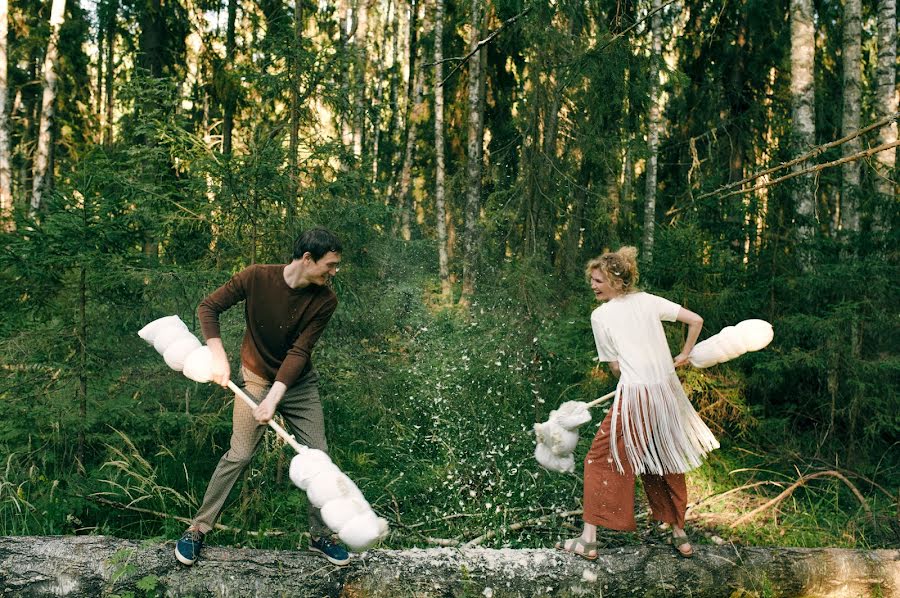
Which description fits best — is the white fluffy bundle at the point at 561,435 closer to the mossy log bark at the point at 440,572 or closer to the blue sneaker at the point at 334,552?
the mossy log bark at the point at 440,572

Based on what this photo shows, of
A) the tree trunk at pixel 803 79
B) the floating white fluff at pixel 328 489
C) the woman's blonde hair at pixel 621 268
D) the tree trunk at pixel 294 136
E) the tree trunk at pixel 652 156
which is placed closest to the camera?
the floating white fluff at pixel 328 489

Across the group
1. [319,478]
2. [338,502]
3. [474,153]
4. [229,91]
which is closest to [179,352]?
[319,478]

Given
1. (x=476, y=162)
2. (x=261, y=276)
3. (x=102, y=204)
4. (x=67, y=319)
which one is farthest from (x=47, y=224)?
(x=476, y=162)

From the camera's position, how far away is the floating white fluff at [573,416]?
4.48 m

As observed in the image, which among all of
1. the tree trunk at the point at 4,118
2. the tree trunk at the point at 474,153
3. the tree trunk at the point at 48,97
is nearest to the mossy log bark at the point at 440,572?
the tree trunk at the point at 474,153

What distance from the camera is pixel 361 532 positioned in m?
3.29

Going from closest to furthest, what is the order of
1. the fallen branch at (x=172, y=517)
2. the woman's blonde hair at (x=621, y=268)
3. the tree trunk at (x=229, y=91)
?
the woman's blonde hair at (x=621, y=268)
the fallen branch at (x=172, y=517)
the tree trunk at (x=229, y=91)

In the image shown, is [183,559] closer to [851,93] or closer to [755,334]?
[755,334]

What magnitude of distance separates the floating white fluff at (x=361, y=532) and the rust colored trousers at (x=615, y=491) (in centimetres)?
157

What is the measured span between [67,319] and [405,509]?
3212 millimetres

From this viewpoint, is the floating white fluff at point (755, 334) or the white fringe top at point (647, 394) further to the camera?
the floating white fluff at point (755, 334)

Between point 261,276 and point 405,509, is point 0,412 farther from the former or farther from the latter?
point 405,509

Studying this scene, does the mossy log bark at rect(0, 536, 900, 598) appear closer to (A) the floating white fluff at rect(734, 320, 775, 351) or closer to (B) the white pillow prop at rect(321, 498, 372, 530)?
(B) the white pillow prop at rect(321, 498, 372, 530)

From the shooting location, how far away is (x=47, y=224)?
16.4 feet
